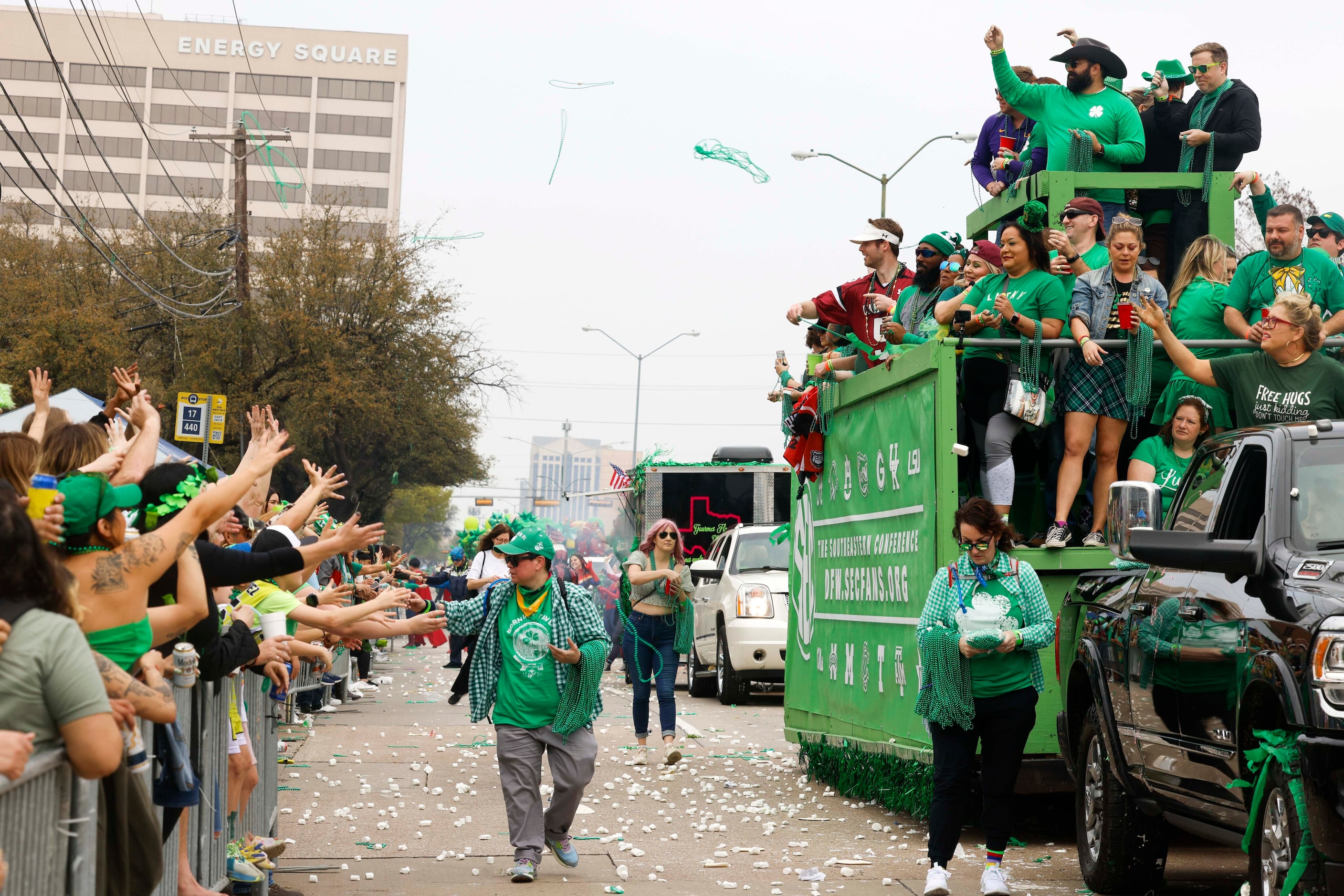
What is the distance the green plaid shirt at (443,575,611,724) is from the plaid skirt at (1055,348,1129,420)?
10.4 feet

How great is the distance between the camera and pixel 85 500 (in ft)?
14.2

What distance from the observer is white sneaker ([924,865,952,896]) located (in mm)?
7297

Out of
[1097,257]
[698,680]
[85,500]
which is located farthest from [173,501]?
[698,680]

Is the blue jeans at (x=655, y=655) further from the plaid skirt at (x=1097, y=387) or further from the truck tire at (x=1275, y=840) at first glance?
the truck tire at (x=1275, y=840)

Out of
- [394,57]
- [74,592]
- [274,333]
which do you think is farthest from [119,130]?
[74,592]

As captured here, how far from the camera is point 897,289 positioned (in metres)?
11.1

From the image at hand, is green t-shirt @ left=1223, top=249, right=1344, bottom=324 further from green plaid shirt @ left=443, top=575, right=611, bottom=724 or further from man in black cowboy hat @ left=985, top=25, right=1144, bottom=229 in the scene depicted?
green plaid shirt @ left=443, top=575, right=611, bottom=724

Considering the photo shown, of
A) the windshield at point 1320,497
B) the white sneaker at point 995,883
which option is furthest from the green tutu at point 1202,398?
the white sneaker at point 995,883

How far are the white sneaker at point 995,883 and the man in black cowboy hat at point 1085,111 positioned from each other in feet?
16.7

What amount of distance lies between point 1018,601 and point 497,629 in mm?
2876

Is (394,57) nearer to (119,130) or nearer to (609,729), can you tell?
(119,130)

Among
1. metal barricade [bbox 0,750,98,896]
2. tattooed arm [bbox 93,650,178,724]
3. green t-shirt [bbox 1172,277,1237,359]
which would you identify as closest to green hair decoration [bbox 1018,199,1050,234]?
green t-shirt [bbox 1172,277,1237,359]

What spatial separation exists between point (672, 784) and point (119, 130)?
118941 millimetres

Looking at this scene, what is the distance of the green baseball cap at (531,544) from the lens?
8445mm
